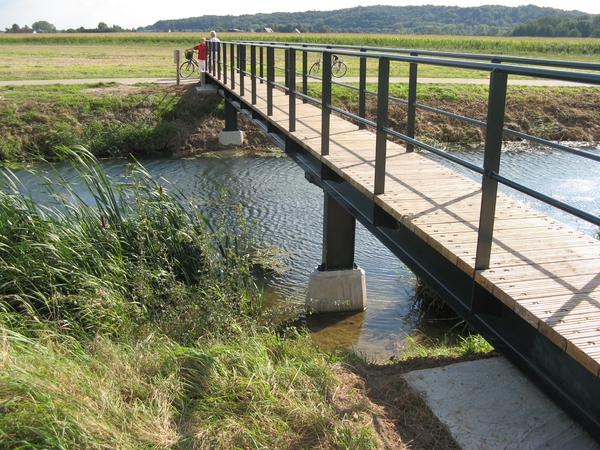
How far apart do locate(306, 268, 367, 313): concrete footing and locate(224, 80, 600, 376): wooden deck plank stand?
2055mm

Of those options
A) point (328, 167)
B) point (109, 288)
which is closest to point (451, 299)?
point (328, 167)

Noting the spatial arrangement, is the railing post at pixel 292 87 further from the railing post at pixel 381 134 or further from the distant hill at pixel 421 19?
the distant hill at pixel 421 19

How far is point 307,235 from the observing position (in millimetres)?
11164

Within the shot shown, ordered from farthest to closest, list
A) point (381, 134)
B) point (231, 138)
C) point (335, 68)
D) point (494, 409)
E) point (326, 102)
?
point (335, 68), point (231, 138), point (326, 102), point (381, 134), point (494, 409)

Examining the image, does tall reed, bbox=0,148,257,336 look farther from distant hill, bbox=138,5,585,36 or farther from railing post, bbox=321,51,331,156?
distant hill, bbox=138,5,585,36

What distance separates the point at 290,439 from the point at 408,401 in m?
0.99

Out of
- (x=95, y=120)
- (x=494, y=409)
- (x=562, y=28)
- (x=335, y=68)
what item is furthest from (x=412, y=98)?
(x=562, y=28)

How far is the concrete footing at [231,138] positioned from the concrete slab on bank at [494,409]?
15.2 metres

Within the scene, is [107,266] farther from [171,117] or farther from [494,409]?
[171,117]

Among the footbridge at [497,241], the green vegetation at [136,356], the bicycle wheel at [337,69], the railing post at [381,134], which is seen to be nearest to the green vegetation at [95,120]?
the bicycle wheel at [337,69]

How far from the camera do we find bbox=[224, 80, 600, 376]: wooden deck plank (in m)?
3.12

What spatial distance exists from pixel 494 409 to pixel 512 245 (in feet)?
3.54

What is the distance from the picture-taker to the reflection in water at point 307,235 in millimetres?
7816

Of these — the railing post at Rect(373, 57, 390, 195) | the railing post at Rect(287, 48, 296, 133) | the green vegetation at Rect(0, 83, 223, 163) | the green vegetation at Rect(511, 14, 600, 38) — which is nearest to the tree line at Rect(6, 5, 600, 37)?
the green vegetation at Rect(511, 14, 600, 38)
